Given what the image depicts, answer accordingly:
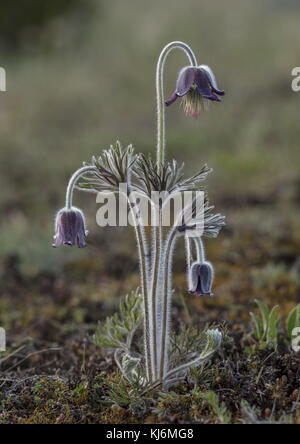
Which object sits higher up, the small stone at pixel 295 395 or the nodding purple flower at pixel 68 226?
the nodding purple flower at pixel 68 226

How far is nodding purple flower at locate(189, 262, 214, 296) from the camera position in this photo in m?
2.58

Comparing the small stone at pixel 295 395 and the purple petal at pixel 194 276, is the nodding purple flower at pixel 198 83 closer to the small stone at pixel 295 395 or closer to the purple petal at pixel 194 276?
the purple petal at pixel 194 276

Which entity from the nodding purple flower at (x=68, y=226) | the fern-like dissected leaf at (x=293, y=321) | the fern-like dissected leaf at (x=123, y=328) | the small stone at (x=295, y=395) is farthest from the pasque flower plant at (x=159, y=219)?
the fern-like dissected leaf at (x=293, y=321)

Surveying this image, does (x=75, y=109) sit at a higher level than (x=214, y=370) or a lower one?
higher

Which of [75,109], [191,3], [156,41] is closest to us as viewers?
[75,109]

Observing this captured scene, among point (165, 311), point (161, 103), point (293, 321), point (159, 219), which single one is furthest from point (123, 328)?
point (161, 103)

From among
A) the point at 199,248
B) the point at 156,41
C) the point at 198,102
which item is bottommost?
the point at 199,248

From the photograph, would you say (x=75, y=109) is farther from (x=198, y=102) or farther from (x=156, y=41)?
(x=198, y=102)

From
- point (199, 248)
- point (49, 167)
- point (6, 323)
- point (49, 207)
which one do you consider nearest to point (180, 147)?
point (49, 167)

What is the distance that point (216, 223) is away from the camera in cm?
253

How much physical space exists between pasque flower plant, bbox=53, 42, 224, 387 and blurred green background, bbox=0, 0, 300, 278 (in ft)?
7.68

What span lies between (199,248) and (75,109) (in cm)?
669

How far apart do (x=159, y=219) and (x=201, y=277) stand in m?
0.31

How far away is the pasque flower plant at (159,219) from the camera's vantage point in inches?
95.0
